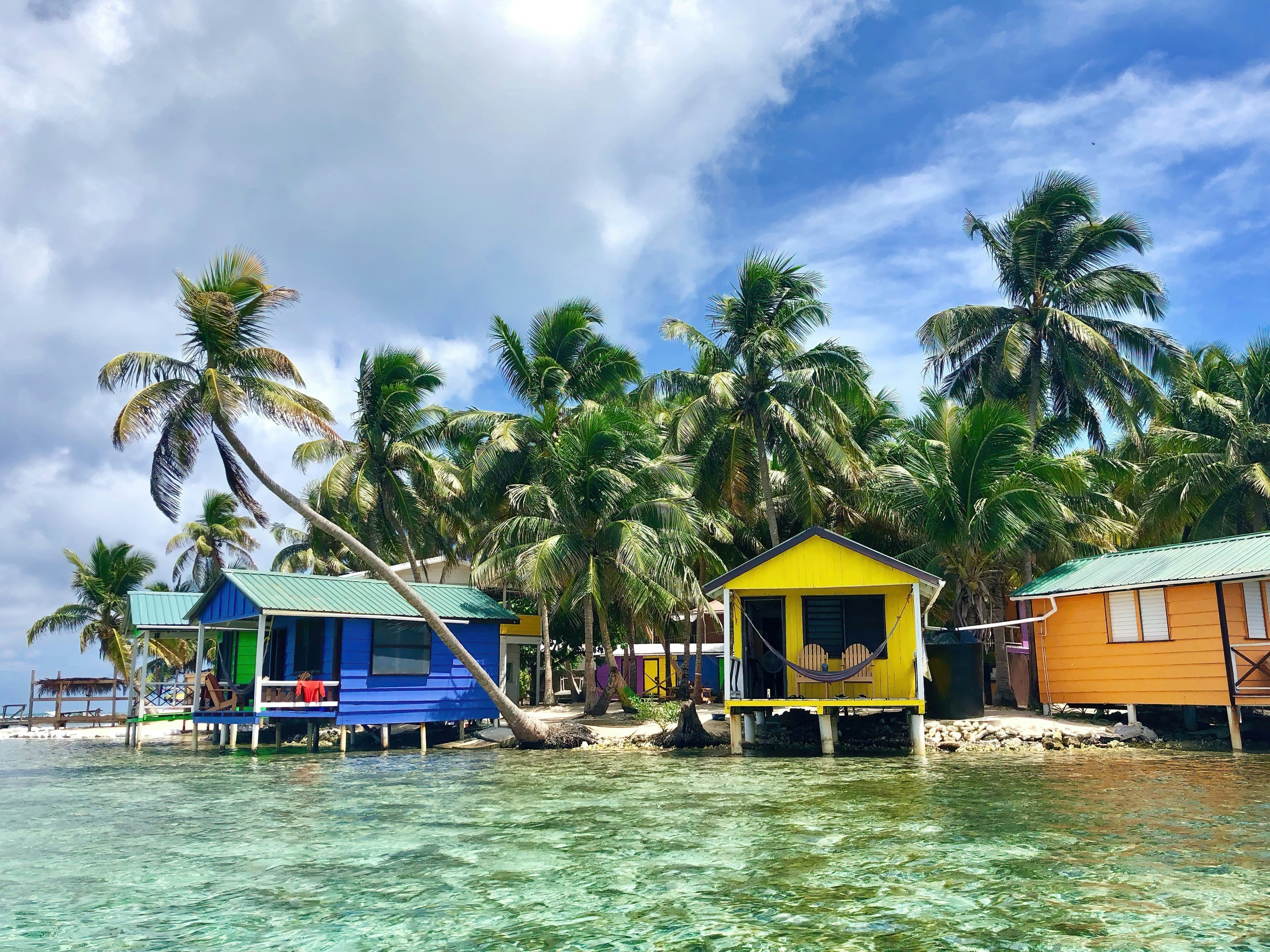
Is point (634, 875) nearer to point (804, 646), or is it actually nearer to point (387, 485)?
point (804, 646)

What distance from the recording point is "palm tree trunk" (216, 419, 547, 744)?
19172mm

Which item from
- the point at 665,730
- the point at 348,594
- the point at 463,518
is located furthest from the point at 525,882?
the point at 463,518

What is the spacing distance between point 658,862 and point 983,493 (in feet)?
51.3

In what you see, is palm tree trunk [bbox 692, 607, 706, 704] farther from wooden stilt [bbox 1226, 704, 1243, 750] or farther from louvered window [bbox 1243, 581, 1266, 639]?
louvered window [bbox 1243, 581, 1266, 639]

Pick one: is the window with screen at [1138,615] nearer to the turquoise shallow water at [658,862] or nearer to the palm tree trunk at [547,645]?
the turquoise shallow water at [658,862]

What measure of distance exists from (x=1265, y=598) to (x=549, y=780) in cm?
1359

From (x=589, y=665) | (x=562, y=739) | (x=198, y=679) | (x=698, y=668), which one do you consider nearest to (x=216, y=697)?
(x=198, y=679)

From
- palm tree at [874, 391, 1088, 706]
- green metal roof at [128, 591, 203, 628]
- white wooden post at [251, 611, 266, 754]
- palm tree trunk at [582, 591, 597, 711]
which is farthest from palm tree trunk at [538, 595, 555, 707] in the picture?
palm tree at [874, 391, 1088, 706]

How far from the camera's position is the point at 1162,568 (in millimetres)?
19062

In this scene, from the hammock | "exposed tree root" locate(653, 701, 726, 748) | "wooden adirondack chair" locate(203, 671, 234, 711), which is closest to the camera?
the hammock

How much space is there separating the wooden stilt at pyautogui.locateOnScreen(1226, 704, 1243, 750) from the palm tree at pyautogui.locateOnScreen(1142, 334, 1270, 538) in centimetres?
1000

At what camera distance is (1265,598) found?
1755 centimetres

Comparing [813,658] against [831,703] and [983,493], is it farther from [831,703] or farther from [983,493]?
[983,493]

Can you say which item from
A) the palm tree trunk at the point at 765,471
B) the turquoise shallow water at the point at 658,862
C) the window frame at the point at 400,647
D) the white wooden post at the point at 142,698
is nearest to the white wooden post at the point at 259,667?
the window frame at the point at 400,647
